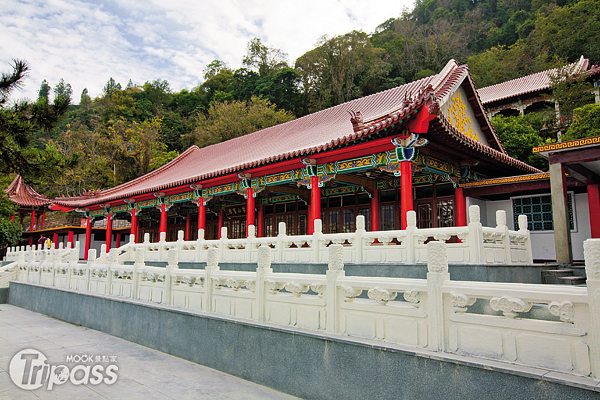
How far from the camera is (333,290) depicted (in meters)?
4.20

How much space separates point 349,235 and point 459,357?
490 cm

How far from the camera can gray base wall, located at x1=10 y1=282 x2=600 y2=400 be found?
9.65 ft

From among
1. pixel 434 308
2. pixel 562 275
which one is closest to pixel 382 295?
pixel 434 308

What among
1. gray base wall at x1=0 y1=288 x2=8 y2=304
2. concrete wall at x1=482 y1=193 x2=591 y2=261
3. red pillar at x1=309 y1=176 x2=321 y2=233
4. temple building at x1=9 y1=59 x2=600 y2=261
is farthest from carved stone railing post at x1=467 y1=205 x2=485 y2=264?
gray base wall at x1=0 y1=288 x2=8 y2=304

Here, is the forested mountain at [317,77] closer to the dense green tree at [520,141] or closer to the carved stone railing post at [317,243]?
the dense green tree at [520,141]

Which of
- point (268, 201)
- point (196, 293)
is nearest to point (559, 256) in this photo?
point (196, 293)

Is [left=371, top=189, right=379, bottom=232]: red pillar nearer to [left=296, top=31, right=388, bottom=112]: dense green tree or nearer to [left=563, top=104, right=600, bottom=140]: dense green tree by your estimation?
[left=563, top=104, right=600, bottom=140]: dense green tree

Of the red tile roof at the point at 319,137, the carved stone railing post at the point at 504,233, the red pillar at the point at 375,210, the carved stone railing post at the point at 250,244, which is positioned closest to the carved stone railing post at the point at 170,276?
the carved stone railing post at the point at 250,244

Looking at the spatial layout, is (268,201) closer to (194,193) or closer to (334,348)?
(194,193)

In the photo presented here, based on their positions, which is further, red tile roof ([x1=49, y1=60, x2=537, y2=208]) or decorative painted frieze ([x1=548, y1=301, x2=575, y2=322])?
red tile roof ([x1=49, y1=60, x2=537, y2=208])

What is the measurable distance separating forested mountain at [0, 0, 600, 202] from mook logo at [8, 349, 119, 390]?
26295mm

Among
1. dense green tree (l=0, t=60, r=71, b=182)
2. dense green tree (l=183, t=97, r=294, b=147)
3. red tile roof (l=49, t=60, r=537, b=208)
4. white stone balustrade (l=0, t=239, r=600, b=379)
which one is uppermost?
dense green tree (l=183, t=97, r=294, b=147)

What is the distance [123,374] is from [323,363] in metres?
2.78

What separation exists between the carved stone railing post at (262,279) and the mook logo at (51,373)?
1964 mm
